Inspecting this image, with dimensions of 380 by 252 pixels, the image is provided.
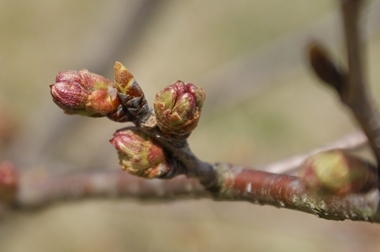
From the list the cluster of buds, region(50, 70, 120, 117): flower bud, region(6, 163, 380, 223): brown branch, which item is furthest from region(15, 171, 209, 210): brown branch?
region(50, 70, 120, 117): flower bud

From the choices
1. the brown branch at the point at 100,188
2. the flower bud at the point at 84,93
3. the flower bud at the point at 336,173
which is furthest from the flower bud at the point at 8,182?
the flower bud at the point at 336,173

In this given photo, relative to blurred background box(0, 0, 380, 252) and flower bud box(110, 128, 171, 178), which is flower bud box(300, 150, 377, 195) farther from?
blurred background box(0, 0, 380, 252)

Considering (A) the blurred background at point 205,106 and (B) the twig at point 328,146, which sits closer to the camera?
(B) the twig at point 328,146

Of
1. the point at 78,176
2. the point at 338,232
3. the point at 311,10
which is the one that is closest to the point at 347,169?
the point at 78,176

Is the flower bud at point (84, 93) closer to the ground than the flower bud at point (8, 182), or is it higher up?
higher up

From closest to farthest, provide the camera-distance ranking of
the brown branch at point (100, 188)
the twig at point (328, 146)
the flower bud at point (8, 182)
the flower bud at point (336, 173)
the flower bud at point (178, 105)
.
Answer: the flower bud at point (336, 173)
the flower bud at point (178, 105)
the brown branch at point (100, 188)
the twig at point (328, 146)
the flower bud at point (8, 182)

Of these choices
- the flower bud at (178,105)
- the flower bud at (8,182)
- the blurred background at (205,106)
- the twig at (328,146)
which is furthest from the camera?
the blurred background at (205,106)

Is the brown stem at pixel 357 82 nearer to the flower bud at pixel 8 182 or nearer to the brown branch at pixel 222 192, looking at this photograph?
the brown branch at pixel 222 192
